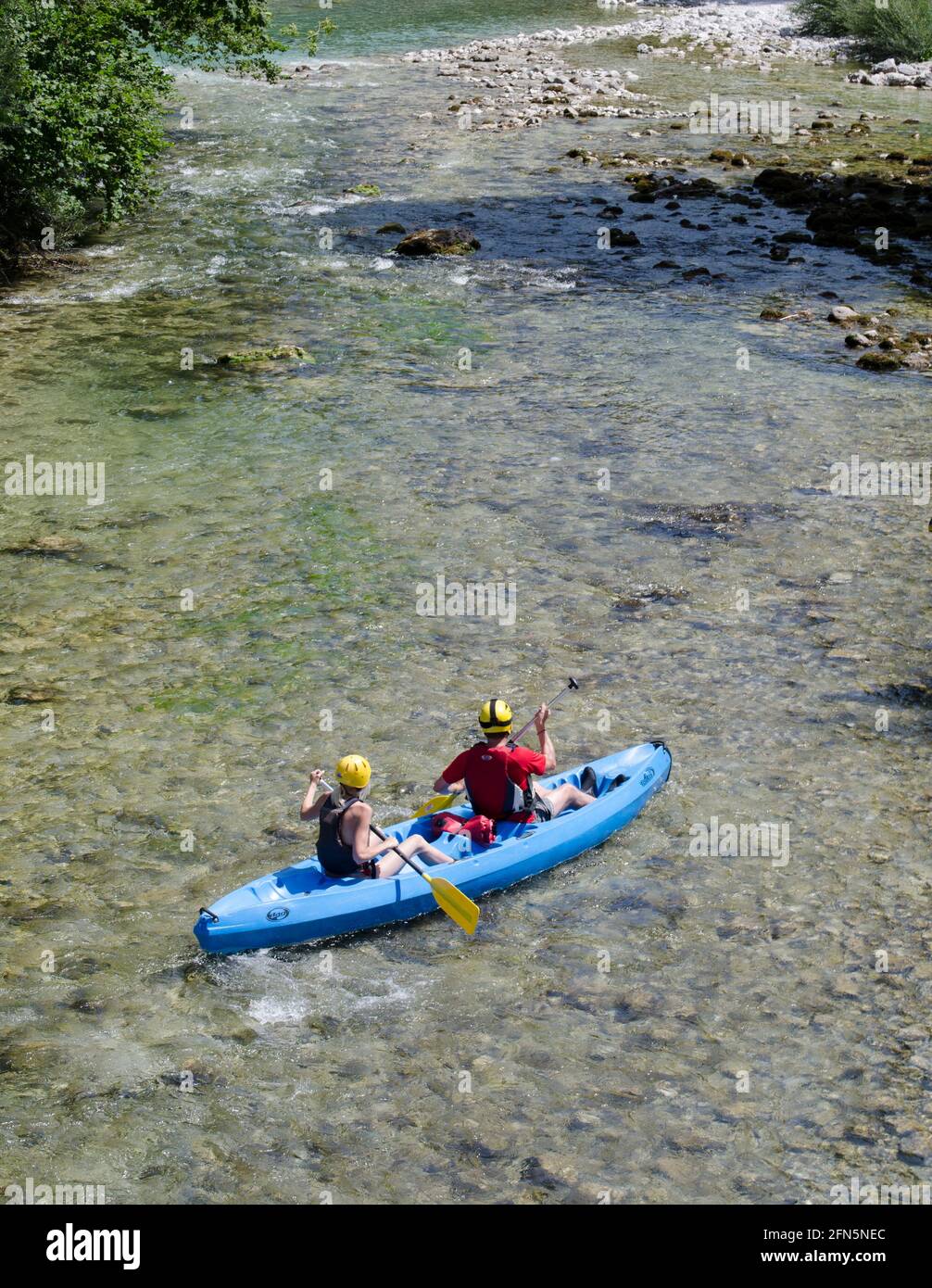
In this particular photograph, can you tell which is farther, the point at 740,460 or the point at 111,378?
the point at 111,378

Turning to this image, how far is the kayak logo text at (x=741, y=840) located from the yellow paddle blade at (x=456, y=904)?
1.85m

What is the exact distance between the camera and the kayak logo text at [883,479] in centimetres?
1496

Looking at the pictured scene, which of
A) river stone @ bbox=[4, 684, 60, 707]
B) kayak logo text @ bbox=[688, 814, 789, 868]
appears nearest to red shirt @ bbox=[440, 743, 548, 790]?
kayak logo text @ bbox=[688, 814, 789, 868]

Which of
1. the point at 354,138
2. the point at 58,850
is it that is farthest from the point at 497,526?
the point at 354,138

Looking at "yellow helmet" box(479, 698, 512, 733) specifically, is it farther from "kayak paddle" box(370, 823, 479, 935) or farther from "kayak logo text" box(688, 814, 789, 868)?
"kayak logo text" box(688, 814, 789, 868)

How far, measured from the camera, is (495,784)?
9352 millimetres

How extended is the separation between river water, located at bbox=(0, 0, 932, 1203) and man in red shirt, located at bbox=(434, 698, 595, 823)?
56cm

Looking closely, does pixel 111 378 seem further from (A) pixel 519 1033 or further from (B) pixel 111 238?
(A) pixel 519 1033

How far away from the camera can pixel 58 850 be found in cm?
943

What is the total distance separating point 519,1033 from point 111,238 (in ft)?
66.2

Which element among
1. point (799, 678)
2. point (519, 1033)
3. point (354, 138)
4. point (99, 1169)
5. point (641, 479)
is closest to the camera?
point (99, 1169)

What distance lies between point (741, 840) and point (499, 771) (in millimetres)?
1826
